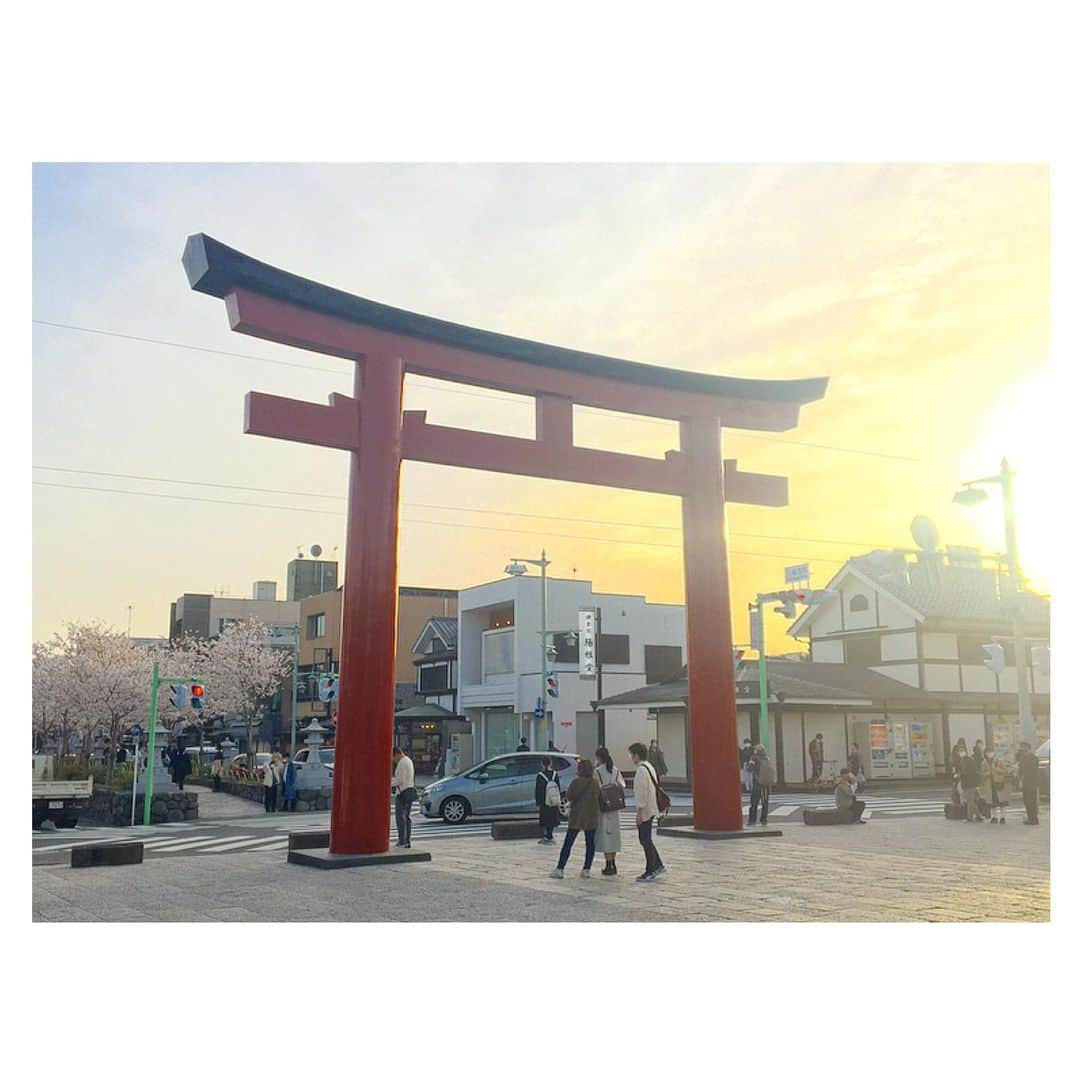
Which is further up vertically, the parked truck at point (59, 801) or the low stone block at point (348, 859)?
the low stone block at point (348, 859)

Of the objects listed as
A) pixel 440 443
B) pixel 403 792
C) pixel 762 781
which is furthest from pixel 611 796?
pixel 762 781

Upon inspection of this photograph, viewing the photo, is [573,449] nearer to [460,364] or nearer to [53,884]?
[460,364]

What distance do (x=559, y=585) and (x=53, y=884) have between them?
115ft

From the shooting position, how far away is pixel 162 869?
1467cm

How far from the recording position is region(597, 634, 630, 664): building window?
155 ft

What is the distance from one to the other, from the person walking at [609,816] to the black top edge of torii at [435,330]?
230 inches

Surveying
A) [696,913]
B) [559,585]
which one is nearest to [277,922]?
[696,913]

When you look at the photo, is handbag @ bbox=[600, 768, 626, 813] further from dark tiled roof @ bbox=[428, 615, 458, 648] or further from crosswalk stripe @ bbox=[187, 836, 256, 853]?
dark tiled roof @ bbox=[428, 615, 458, 648]

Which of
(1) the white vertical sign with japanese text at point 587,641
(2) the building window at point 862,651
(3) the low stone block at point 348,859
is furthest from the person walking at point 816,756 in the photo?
(3) the low stone block at point 348,859

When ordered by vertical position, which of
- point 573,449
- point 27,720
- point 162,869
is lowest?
point 162,869

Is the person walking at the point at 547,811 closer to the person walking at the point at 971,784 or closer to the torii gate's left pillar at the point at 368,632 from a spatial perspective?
the torii gate's left pillar at the point at 368,632

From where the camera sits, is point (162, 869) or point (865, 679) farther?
point (865, 679)

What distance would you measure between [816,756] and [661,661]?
1478cm

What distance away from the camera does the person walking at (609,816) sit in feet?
41.4
